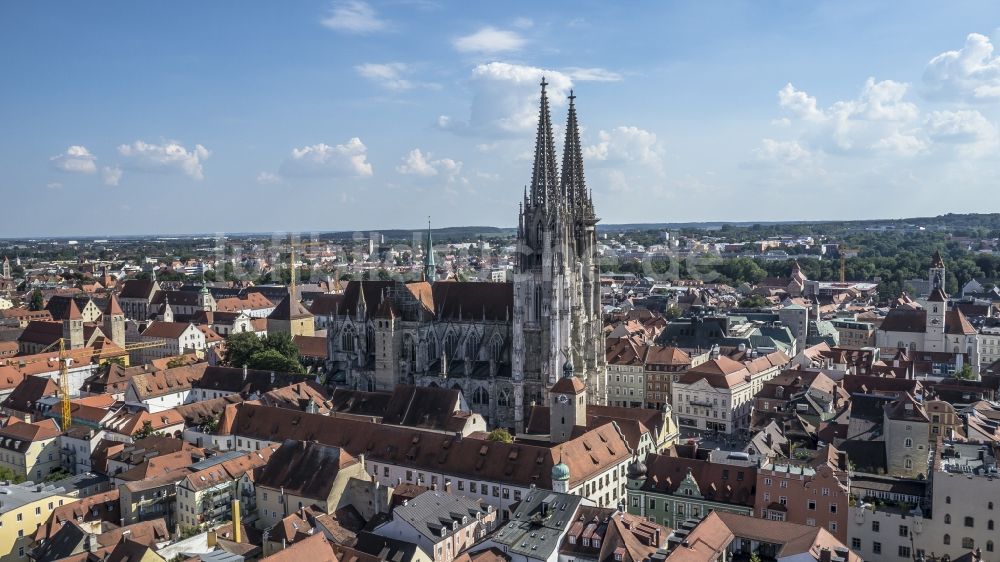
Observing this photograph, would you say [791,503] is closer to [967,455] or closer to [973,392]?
[967,455]

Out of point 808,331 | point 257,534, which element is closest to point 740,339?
point 808,331

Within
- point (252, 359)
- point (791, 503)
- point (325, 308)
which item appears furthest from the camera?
point (325, 308)

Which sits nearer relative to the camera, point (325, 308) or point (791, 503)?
point (791, 503)

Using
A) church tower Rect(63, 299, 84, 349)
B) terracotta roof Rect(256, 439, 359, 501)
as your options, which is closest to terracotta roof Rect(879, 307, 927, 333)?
terracotta roof Rect(256, 439, 359, 501)

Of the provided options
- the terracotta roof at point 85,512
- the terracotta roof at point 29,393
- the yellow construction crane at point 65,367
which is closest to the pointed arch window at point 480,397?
the terracotta roof at point 85,512

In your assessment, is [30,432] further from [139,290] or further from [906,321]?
[906,321]

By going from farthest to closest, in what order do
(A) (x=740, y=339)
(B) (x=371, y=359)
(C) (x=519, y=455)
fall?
1. (A) (x=740, y=339)
2. (B) (x=371, y=359)
3. (C) (x=519, y=455)

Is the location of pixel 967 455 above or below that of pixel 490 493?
above
